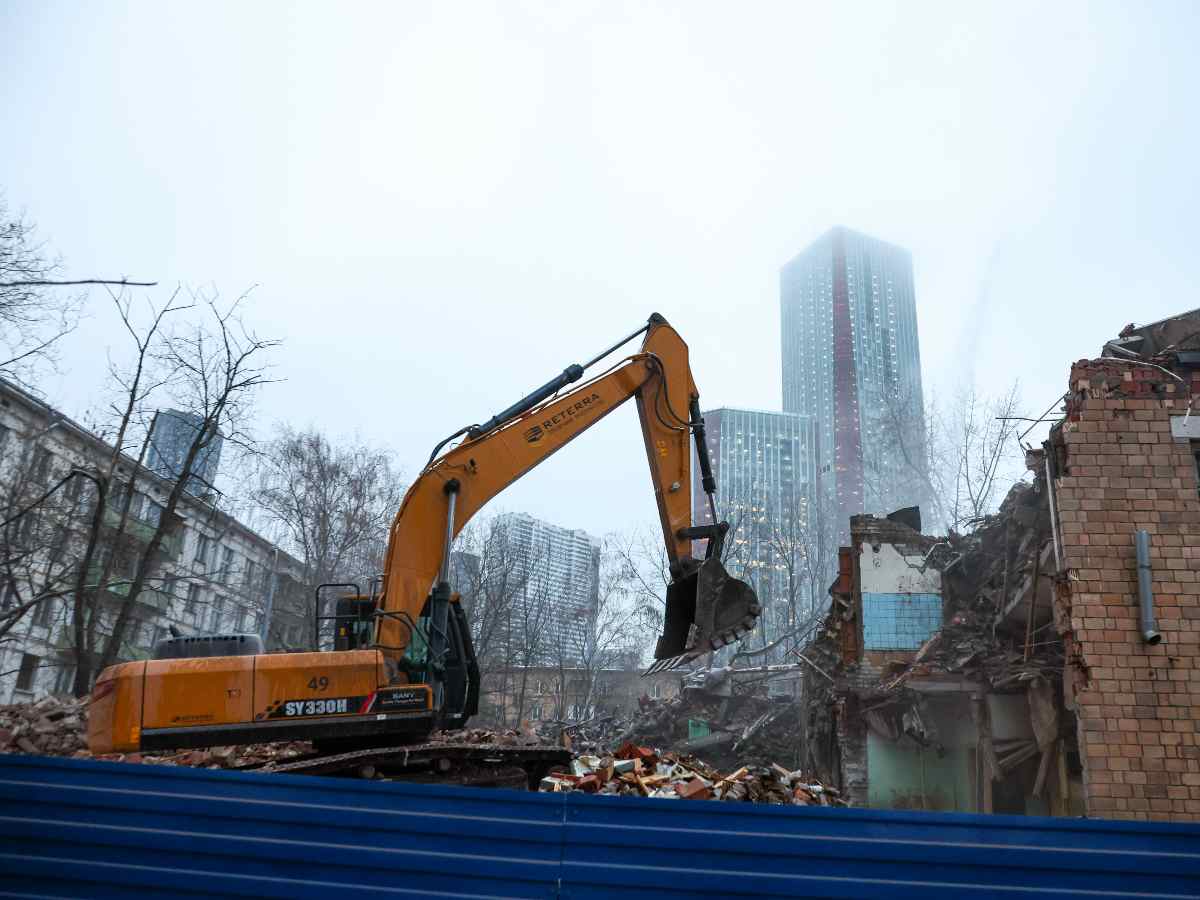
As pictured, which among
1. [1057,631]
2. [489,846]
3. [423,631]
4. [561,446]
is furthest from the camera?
[1057,631]

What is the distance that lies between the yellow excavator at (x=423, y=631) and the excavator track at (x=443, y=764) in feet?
0.18

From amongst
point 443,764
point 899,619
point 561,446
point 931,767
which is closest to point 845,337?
point 899,619

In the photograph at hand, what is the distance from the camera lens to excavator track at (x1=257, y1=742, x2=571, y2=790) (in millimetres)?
8078

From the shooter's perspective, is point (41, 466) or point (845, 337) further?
point (845, 337)

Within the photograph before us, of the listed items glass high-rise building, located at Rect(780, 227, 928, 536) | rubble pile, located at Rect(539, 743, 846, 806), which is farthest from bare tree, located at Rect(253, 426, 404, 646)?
glass high-rise building, located at Rect(780, 227, 928, 536)

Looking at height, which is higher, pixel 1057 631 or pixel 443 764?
pixel 1057 631

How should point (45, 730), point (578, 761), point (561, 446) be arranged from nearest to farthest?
point (561, 446) → point (578, 761) → point (45, 730)

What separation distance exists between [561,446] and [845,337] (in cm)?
14312

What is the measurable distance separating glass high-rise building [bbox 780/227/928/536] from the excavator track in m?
95.4

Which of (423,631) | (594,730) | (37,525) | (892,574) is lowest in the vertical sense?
(594,730)

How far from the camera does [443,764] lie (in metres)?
8.52

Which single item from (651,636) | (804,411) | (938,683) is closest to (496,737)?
(938,683)

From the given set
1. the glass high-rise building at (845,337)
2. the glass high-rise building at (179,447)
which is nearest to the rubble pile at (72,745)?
the glass high-rise building at (179,447)

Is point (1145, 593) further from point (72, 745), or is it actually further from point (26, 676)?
Answer: point (26, 676)
